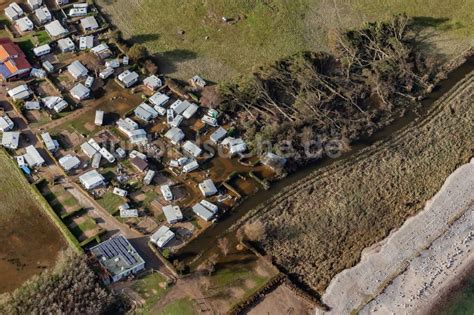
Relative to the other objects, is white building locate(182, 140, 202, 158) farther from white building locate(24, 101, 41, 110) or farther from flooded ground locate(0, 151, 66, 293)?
white building locate(24, 101, 41, 110)

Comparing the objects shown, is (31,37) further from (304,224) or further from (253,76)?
(304,224)

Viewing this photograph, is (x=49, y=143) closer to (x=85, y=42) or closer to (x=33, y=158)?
(x=33, y=158)

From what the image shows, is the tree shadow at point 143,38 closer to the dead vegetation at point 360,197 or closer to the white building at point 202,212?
the white building at point 202,212

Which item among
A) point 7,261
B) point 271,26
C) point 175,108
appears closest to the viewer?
point 7,261

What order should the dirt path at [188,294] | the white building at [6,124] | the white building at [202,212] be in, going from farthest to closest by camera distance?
the white building at [6,124]
the white building at [202,212]
the dirt path at [188,294]

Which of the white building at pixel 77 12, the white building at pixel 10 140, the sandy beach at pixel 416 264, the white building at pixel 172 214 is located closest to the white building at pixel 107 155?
the white building at pixel 172 214

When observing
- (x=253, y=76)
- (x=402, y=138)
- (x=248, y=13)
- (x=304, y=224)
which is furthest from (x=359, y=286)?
(x=248, y=13)

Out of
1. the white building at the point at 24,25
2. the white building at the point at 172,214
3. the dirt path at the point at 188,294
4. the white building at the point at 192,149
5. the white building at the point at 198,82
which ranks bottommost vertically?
the dirt path at the point at 188,294
